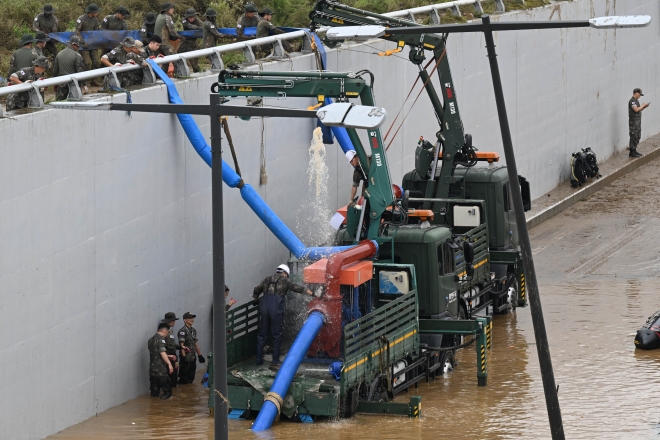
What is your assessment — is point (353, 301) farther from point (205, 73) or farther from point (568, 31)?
point (568, 31)

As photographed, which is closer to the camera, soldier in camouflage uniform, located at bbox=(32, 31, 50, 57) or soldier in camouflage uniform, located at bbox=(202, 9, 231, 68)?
soldier in camouflage uniform, located at bbox=(32, 31, 50, 57)

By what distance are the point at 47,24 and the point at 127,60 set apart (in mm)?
5054

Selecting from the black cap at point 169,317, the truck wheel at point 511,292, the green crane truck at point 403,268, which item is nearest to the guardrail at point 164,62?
the green crane truck at point 403,268

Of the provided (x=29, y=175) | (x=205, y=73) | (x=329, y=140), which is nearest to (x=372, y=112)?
(x=29, y=175)

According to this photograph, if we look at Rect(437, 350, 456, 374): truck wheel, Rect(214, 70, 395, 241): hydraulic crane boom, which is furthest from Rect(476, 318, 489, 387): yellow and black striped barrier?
Rect(214, 70, 395, 241): hydraulic crane boom

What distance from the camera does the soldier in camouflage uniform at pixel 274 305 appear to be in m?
19.6

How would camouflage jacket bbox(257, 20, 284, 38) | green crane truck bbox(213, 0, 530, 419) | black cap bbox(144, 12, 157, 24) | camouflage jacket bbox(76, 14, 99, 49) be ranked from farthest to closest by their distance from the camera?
camouflage jacket bbox(257, 20, 284, 38)
black cap bbox(144, 12, 157, 24)
camouflage jacket bbox(76, 14, 99, 49)
green crane truck bbox(213, 0, 530, 419)

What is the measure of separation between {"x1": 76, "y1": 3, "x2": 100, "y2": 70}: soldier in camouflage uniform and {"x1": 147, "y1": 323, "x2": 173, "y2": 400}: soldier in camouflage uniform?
6.71 metres

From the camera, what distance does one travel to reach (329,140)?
25.0 metres

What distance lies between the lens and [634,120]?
41.5 m

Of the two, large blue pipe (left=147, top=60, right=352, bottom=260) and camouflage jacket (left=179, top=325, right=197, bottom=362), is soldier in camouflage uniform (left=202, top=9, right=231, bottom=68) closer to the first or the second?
large blue pipe (left=147, top=60, right=352, bottom=260)

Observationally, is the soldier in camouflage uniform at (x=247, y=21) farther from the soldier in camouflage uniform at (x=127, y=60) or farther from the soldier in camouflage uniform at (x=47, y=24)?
the soldier in camouflage uniform at (x=127, y=60)

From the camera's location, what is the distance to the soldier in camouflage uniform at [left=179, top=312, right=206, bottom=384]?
67.7ft

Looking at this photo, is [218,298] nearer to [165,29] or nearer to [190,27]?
[165,29]
